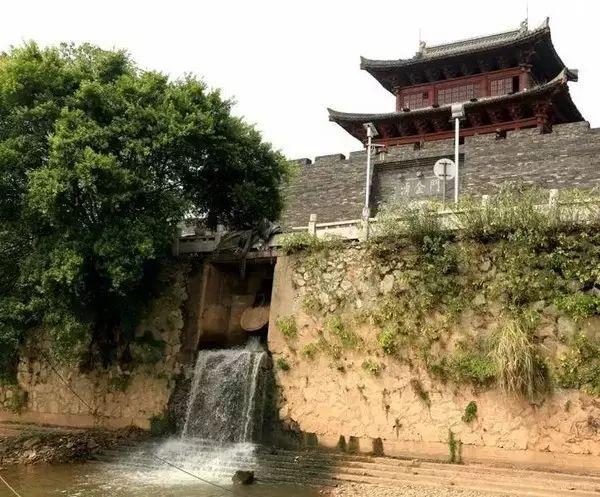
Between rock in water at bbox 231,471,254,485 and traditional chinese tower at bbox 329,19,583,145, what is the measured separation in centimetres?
1504

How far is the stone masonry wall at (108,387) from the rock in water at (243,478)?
389 cm

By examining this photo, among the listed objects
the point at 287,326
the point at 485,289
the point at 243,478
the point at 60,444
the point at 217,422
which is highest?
the point at 485,289

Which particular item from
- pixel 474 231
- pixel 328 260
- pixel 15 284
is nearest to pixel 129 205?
pixel 15 284

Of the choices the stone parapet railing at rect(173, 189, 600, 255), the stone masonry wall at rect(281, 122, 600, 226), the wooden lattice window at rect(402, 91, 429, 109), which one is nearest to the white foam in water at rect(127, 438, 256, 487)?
the stone parapet railing at rect(173, 189, 600, 255)

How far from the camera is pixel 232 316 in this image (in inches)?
597

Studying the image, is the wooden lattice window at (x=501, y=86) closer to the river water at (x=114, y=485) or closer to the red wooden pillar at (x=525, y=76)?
the red wooden pillar at (x=525, y=76)

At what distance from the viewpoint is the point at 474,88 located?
77.5 ft

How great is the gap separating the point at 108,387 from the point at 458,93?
1598 centimetres

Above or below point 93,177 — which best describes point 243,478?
below

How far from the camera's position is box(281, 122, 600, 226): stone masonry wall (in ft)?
57.4

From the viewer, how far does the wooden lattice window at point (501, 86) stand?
74.6 feet

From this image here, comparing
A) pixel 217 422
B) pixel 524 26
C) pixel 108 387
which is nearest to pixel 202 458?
pixel 217 422

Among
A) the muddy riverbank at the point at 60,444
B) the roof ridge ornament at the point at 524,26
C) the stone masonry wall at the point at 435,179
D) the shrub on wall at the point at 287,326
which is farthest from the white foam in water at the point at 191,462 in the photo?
the roof ridge ornament at the point at 524,26

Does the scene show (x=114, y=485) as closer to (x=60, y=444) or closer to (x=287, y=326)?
(x=60, y=444)
